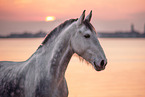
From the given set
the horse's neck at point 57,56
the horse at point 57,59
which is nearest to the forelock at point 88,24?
the horse at point 57,59

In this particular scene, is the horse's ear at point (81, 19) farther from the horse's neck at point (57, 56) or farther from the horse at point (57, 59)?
the horse's neck at point (57, 56)

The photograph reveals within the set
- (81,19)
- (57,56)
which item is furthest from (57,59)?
(81,19)

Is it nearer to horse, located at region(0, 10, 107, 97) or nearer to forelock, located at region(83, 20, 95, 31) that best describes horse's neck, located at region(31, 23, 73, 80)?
horse, located at region(0, 10, 107, 97)

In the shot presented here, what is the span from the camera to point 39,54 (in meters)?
3.12

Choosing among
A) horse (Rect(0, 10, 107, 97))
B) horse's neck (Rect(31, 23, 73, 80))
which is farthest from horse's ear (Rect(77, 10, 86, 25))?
horse's neck (Rect(31, 23, 73, 80))

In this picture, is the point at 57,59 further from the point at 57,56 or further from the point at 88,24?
the point at 88,24

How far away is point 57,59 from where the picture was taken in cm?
301

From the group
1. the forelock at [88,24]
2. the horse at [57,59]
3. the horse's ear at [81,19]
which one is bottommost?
the horse at [57,59]

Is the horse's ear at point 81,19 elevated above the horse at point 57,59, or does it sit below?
above

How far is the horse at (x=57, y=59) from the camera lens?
2953 millimetres

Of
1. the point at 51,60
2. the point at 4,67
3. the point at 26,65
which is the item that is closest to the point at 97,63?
the point at 51,60

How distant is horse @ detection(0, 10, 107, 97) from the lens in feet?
9.69

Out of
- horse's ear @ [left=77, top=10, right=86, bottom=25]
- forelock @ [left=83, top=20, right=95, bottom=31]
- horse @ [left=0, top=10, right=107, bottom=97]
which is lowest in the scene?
horse @ [left=0, top=10, right=107, bottom=97]

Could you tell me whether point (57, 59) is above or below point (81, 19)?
below
